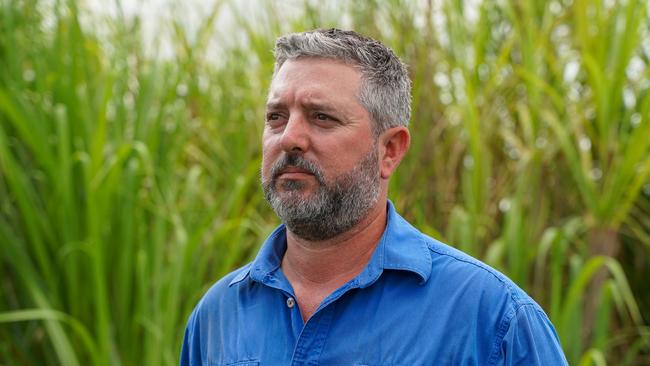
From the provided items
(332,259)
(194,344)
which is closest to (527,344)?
(332,259)

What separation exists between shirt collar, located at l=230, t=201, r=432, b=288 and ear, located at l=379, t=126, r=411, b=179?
0.08 meters

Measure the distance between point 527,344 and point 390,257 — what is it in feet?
1.01

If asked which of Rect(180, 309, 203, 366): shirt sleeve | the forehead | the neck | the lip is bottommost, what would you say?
Rect(180, 309, 203, 366): shirt sleeve

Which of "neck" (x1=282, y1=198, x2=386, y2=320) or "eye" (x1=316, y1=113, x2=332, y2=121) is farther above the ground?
"eye" (x1=316, y1=113, x2=332, y2=121)

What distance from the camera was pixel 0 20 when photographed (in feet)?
13.6

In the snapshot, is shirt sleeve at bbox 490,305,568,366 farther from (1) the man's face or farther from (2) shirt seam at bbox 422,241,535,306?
(1) the man's face

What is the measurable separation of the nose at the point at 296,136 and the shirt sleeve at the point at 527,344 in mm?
502

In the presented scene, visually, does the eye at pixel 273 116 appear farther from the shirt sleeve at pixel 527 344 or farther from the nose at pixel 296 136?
the shirt sleeve at pixel 527 344

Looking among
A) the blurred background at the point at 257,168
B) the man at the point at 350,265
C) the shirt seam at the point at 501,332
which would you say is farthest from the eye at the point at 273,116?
the blurred background at the point at 257,168

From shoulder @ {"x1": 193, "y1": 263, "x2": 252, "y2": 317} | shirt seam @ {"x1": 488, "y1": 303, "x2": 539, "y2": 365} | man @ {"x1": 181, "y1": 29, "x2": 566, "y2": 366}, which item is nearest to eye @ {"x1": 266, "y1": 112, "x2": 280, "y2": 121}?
man @ {"x1": 181, "y1": 29, "x2": 566, "y2": 366}

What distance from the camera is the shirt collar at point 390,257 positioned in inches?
72.2

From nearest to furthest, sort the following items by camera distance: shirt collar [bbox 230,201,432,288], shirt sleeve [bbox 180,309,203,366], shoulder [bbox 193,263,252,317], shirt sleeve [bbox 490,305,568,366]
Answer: shirt sleeve [bbox 490,305,568,366], shirt collar [bbox 230,201,432,288], shoulder [bbox 193,263,252,317], shirt sleeve [bbox 180,309,203,366]

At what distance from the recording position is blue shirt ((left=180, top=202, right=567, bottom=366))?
171cm

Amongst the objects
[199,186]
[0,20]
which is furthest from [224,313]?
[0,20]
